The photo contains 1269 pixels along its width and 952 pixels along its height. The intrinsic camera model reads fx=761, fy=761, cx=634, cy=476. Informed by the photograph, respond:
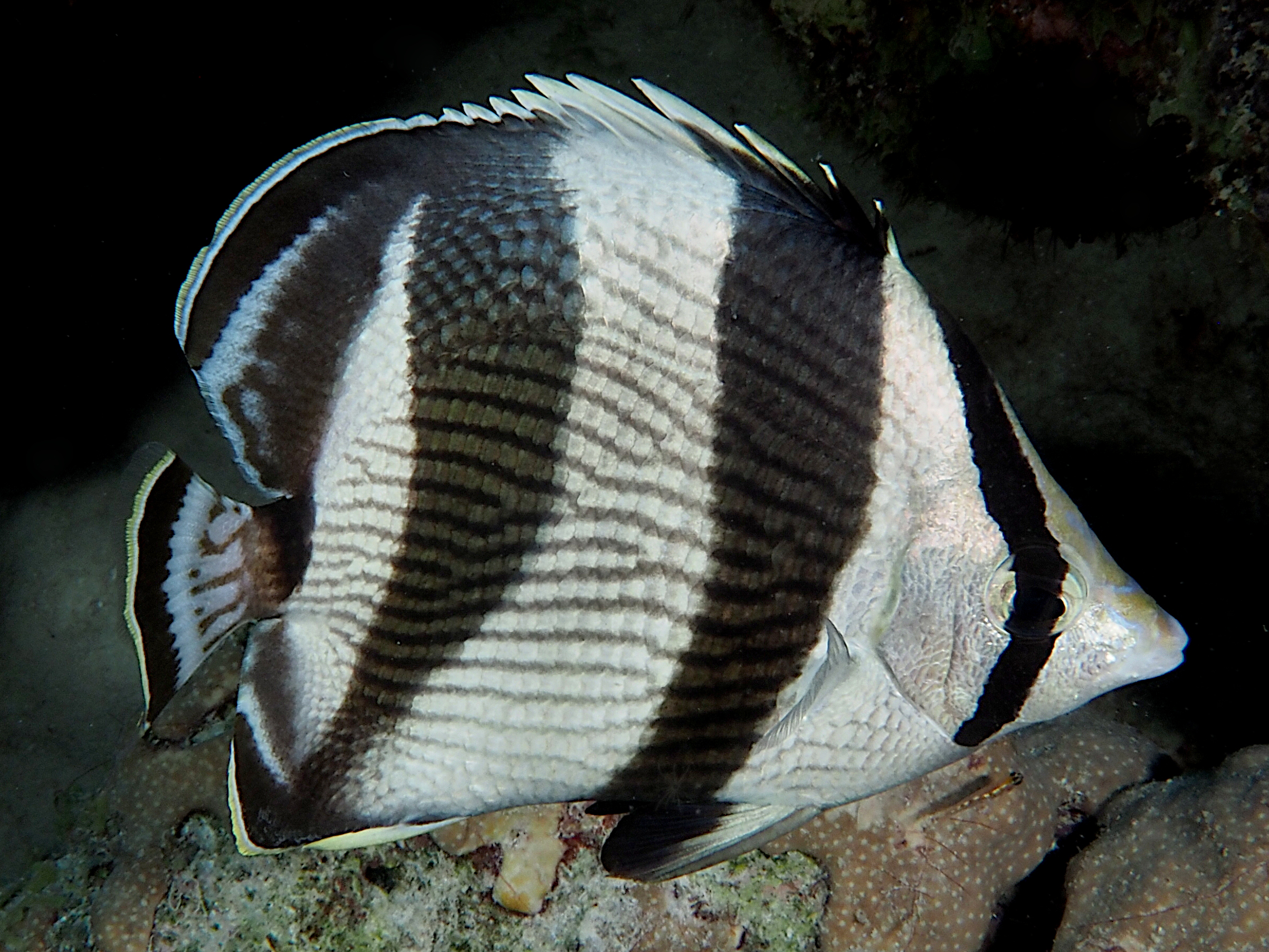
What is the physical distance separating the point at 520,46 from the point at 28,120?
2507 millimetres

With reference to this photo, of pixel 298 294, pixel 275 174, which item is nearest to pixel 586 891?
pixel 298 294

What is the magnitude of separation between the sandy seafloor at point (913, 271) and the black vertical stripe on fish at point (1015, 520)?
173 centimetres

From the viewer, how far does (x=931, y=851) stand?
1.87 metres

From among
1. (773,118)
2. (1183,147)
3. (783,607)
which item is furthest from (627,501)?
(773,118)

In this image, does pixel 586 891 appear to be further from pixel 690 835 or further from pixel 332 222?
pixel 332 222

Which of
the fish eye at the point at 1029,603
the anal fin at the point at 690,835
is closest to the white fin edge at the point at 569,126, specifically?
the fish eye at the point at 1029,603

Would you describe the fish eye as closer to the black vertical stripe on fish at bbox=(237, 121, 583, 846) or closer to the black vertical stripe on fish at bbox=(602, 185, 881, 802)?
the black vertical stripe on fish at bbox=(602, 185, 881, 802)

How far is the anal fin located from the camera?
1.25 metres

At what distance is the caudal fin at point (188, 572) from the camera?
4.00 ft

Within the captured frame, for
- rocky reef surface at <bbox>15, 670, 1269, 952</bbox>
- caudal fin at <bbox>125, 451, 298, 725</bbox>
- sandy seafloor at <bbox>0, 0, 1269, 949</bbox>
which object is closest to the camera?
caudal fin at <bbox>125, 451, 298, 725</bbox>

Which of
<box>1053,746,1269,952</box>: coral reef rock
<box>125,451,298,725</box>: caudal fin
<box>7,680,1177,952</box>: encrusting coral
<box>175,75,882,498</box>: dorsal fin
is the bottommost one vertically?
<box>7,680,1177,952</box>: encrusting coral

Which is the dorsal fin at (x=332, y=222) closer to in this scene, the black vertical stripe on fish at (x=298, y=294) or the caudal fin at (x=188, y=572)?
the black vertical stripe on fish at (x=298, y=294)

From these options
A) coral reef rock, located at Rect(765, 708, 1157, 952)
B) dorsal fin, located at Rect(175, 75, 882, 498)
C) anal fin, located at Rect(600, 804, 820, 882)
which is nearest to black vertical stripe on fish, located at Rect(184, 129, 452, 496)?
dorsal fin, located at Rect(175, 75, 882, 498)

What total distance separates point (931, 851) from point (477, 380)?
162cm
